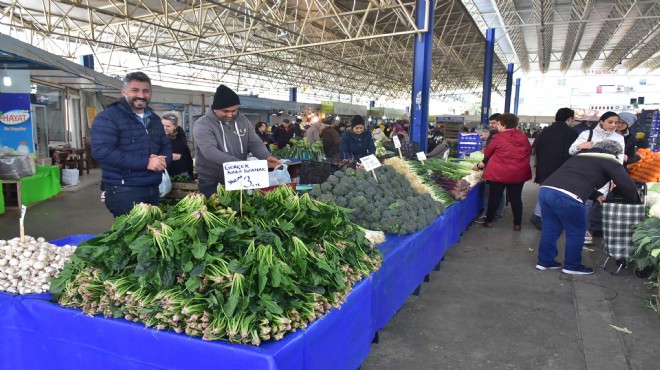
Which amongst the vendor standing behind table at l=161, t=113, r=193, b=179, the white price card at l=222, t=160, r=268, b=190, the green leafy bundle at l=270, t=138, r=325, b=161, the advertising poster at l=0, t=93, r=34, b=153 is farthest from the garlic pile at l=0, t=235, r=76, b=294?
the green leafy bundle at l=270, t=138, r=325, b=161

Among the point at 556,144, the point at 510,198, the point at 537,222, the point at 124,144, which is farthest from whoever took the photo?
the point at 537,222

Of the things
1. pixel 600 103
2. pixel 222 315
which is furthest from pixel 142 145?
pixel 600 103

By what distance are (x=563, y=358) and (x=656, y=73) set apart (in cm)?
4217

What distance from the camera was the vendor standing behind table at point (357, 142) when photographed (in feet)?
21.9

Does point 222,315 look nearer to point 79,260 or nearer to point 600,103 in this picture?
point 79,260

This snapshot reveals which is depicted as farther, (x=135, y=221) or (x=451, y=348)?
(x=451, y=348)

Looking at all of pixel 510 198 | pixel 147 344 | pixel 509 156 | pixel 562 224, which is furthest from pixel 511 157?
pixel 147 344

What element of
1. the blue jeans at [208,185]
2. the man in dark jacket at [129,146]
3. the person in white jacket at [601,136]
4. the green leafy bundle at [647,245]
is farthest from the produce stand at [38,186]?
the green leafy bundle at [647,245]

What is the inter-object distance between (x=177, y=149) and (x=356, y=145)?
2.58 m

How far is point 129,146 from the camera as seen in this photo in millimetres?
2885

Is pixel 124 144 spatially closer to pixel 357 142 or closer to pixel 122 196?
pixel 122 196

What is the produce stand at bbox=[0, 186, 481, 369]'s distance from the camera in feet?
5.11

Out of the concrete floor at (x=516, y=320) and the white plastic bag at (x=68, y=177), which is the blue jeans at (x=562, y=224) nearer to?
the concrete floor at (x=516, y=320)

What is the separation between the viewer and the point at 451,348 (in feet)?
9.95
